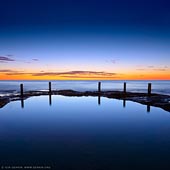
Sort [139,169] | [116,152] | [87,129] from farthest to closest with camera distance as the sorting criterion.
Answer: [87,129] < [116,152] < [139,169]

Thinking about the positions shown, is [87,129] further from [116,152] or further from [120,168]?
[120,168]

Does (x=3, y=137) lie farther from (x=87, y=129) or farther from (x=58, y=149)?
(x=87, y=129)

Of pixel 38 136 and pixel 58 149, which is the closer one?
pixel 58 149

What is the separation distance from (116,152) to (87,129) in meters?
3.20

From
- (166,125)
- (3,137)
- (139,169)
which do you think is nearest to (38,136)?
(3,137)

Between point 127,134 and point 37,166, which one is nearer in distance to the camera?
point 37,166

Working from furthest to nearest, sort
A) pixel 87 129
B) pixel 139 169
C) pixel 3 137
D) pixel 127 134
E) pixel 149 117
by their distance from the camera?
1. pixel 149 117
2. pixel 87 129
3. pixel 127 134
4. pixel 3 137
5. pixel 139 169

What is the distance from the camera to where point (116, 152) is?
6.25m

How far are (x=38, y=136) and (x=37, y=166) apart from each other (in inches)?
114

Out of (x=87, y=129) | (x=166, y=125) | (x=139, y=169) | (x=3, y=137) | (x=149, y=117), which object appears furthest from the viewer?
(x=149, y=117)

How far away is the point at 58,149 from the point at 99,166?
197 centimetres

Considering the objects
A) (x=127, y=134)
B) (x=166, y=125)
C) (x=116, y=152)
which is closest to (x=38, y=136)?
(x=116, y=152)

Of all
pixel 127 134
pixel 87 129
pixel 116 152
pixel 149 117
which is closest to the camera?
pixel 116 152

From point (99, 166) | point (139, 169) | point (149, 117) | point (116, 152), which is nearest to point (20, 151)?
point (99, 166)
